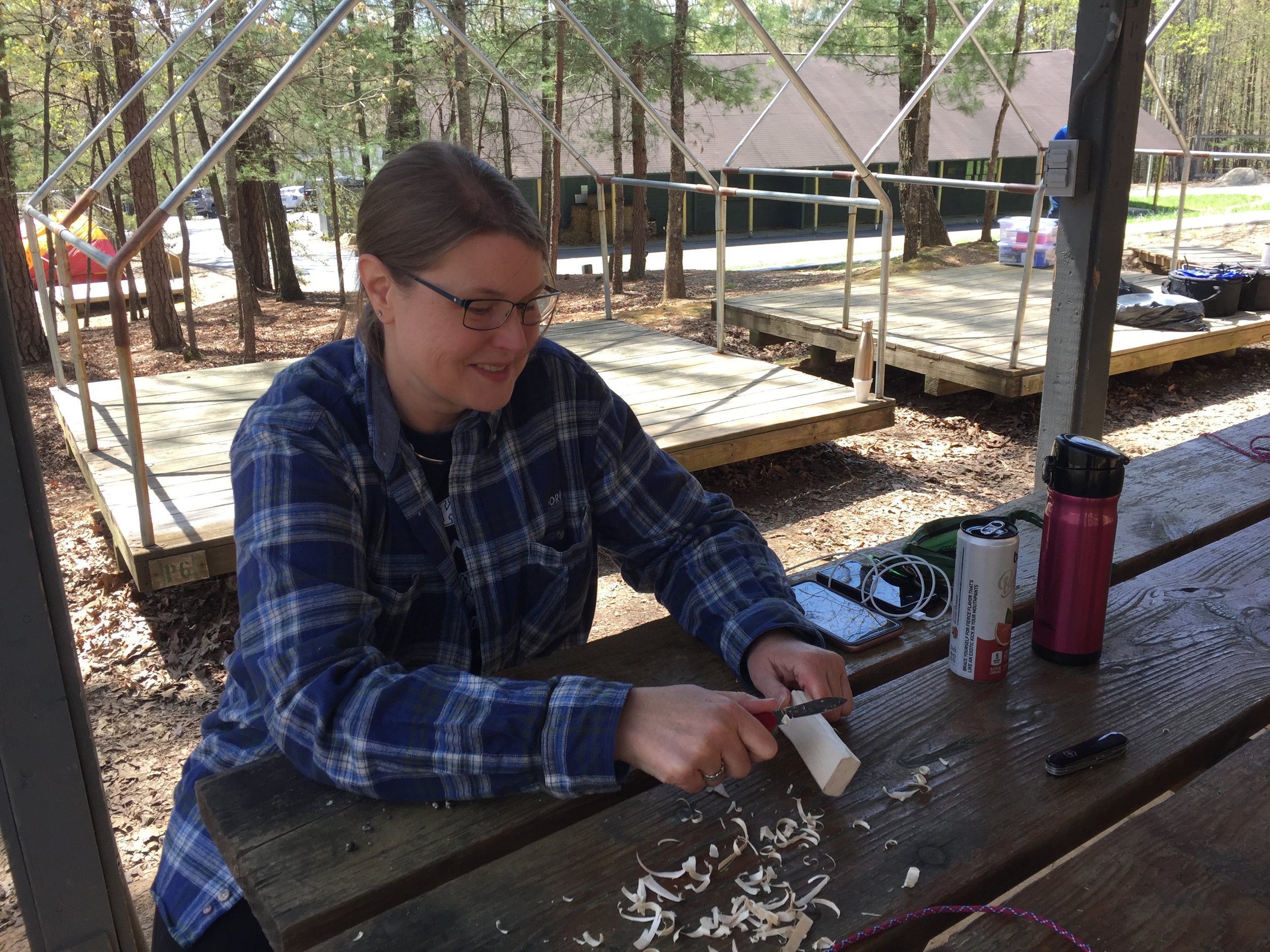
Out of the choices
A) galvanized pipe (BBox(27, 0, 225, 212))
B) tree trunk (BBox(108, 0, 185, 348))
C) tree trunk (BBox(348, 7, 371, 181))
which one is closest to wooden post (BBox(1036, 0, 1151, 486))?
galvanized pipe (BBox(27, 0, 225, 212))

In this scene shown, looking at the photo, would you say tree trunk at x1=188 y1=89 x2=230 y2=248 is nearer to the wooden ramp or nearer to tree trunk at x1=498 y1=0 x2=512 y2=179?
tree trunk at x1=498 y1=0 x2=512 y2=179

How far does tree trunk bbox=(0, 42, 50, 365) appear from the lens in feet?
25.7

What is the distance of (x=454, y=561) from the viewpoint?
1.45 meters

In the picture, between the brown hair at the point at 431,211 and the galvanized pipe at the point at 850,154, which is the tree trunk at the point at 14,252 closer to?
the galvanized pipe at the point at 850,154

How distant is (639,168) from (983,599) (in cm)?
1141

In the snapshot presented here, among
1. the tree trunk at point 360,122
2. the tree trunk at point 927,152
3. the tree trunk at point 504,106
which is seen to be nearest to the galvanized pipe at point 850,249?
the tree trunk at point 927,152

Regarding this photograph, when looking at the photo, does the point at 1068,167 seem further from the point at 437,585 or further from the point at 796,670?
the point at 437,585

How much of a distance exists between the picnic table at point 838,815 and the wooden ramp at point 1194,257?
947 centimetres

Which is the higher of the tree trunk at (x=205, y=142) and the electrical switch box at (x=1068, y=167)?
the tree trunk at (x=205, y=142)

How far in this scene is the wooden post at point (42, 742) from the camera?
1.46m

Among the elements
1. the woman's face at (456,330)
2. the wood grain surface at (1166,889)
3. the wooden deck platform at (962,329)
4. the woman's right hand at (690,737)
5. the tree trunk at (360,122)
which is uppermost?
the tree trunk at (360,122)

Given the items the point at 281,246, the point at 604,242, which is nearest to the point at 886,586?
the point at 604,242

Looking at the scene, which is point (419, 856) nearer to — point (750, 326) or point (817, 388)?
point (817, 388)

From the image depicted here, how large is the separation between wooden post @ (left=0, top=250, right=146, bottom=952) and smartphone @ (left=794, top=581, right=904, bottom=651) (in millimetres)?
1202
